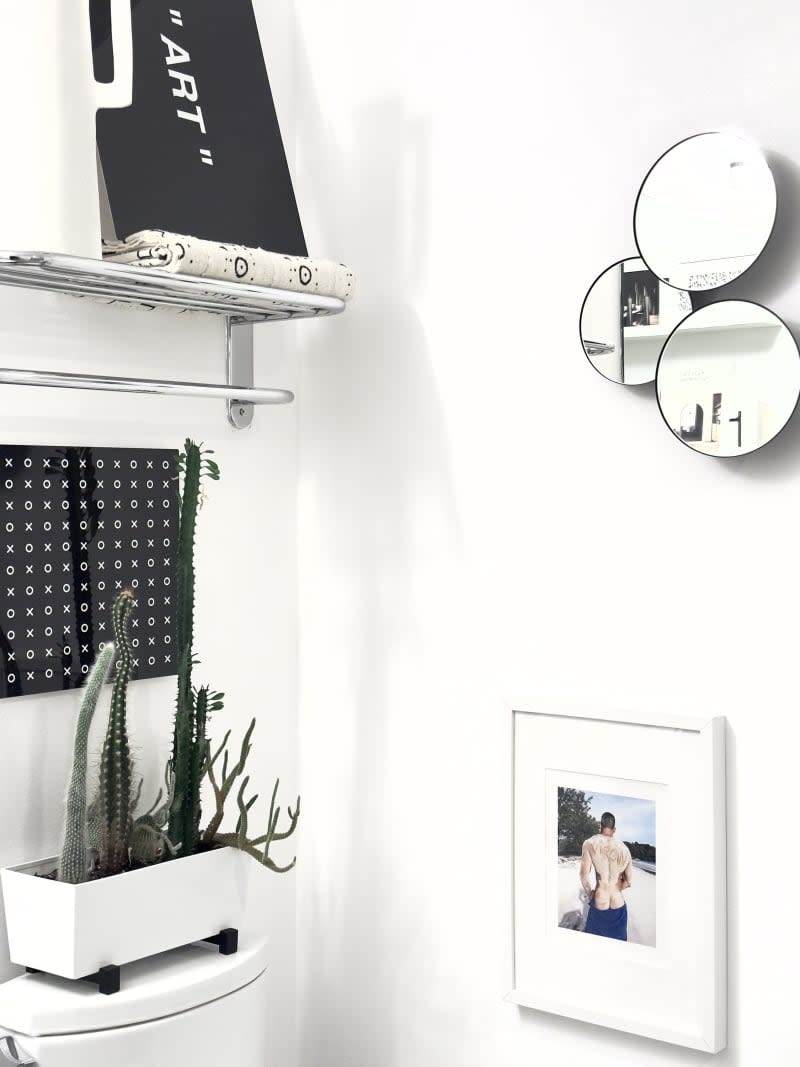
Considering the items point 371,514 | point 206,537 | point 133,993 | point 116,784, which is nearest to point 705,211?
point 371,514

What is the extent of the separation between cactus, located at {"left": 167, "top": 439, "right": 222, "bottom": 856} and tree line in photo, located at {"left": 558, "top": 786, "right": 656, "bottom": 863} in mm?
372

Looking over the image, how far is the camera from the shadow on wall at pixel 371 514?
4.48 feet

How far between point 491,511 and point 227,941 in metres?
0.52

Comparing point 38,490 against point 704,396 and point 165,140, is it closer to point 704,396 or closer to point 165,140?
point 165,140

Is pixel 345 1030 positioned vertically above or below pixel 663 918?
below

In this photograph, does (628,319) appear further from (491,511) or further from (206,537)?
(206,537)

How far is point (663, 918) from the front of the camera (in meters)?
1.16

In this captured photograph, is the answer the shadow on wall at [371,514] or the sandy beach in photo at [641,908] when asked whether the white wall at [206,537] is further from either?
the sandy beach in photo at [641,908]

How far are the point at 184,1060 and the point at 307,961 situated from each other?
0.43 m

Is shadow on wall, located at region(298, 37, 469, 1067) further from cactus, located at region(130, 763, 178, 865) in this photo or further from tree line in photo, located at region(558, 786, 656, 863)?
cactus, located at region(130, 763, 178, 865)

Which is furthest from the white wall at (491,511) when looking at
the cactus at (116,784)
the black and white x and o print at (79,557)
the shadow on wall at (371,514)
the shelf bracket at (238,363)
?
the cactus at (116,784)

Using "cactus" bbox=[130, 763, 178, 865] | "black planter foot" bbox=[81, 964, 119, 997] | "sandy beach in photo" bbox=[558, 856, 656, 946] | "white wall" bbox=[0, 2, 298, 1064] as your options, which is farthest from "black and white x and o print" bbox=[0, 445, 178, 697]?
"sandy beach in photo" bbox=[558, 856, 656, 946]

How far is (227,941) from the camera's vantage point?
1145mm

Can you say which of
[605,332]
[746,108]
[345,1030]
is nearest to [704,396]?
[605,332]
